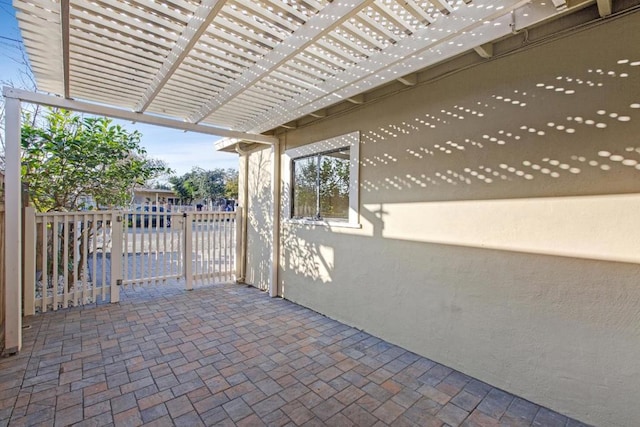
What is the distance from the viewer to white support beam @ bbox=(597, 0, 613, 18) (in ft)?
6.22

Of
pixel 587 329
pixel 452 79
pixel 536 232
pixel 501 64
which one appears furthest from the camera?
pixel 452 79

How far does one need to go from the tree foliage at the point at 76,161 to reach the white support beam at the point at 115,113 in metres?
1.75

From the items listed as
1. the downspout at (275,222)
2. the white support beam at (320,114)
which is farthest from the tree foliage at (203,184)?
the white support beam at (320,114)

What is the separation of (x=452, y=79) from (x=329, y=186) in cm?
206

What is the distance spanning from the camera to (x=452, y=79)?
2854 millimetres

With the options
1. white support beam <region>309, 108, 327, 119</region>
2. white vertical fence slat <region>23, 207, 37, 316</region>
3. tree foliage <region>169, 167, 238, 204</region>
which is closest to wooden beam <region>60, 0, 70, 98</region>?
white vertical fence slat <region>23, 207, 37, 316</region>

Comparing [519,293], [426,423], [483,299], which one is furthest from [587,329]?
[426,423]

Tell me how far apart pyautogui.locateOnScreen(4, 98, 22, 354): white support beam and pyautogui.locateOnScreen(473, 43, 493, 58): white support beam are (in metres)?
4.39

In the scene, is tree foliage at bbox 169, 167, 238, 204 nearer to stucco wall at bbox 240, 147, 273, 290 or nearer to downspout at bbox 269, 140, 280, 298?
stucco wall at bbox 240, 147, 273, 290

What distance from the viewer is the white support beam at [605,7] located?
189cm

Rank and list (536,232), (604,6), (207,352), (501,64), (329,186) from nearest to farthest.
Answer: (604,6)
(536,232)
(501,64)
(207,352)
(329,186)

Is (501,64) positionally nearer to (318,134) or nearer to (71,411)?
(318,134)

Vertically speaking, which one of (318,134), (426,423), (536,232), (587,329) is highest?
(318,134)

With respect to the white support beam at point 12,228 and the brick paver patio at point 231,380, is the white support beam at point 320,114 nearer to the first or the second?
the brick paver patio at point 231,380
